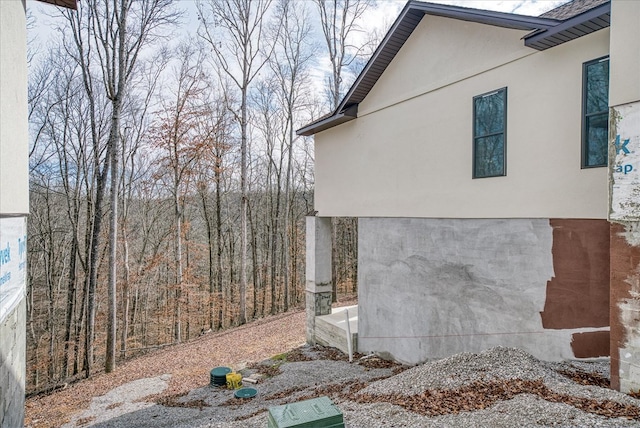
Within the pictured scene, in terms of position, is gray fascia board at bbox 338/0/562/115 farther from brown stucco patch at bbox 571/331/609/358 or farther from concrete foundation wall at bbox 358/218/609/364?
brown stucco patch at bbox 571/331/609/358

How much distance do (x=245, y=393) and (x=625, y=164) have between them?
326 inches

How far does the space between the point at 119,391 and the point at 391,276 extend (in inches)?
329

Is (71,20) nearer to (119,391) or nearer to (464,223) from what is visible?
(119,391)

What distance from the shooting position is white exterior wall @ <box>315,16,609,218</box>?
20.0ft

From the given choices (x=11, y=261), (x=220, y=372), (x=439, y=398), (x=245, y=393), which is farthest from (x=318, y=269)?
(x=11, y=261)

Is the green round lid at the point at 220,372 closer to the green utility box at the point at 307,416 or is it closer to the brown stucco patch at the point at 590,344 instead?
the green utility box at the point at 307,416

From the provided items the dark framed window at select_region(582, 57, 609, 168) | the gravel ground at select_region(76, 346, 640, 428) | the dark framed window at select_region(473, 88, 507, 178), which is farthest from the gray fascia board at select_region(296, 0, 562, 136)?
the gravel ground at select_region(76, 346, 640, 428)

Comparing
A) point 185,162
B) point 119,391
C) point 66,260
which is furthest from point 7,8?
point 66,260

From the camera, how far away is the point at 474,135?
7711 millimetres

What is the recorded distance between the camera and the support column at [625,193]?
14.9 feet

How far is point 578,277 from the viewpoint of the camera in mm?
6137

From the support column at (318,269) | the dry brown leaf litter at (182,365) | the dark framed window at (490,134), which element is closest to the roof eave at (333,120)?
the support column at (318,269)

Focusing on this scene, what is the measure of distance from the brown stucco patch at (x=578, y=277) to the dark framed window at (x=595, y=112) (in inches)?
39.1

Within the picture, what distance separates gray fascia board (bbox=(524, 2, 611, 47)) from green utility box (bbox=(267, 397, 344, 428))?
6149 mm
